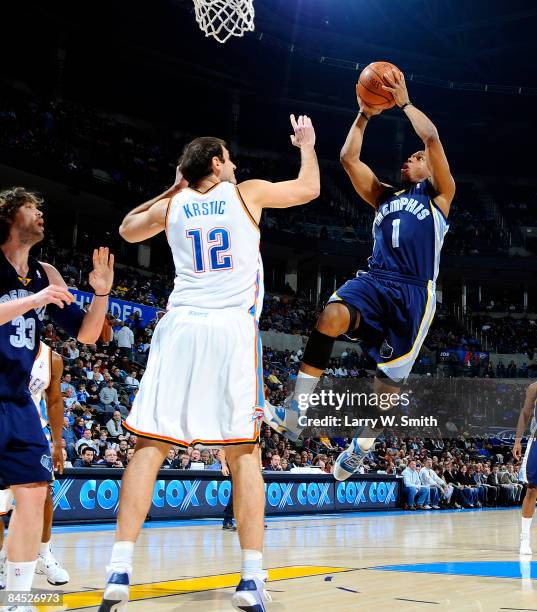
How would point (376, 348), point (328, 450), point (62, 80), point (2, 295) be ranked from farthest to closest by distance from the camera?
1. point (62, 80)
2. point (328, 450)
3. point (376, 348)
4. point (2, 295)

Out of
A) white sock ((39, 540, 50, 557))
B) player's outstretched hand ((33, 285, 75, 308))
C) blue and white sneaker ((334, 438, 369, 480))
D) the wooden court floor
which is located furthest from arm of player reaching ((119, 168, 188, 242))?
blue and white sneaker ((334, 438, 369, 480))

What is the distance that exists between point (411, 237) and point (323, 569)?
8.98 ft

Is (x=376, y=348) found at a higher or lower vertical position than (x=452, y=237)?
lower

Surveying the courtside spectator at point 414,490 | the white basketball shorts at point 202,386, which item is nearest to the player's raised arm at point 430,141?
the white basketball shorts at point 202,386

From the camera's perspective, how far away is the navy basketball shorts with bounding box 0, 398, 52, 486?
11.2 feet

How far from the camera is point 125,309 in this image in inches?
769

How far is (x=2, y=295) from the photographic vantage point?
12.1 feet

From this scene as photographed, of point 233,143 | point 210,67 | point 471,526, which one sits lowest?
point 471,526

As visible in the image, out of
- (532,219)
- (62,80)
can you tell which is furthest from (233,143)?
(532,219)

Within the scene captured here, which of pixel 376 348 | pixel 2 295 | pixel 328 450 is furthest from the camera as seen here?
pixel 328 450

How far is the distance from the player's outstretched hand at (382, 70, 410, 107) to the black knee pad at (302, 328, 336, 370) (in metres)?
1.71

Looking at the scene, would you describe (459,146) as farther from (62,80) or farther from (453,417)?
(62,80)

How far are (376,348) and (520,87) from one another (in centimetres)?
3073

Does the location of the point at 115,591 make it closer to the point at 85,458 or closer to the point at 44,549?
the point at 44,549
